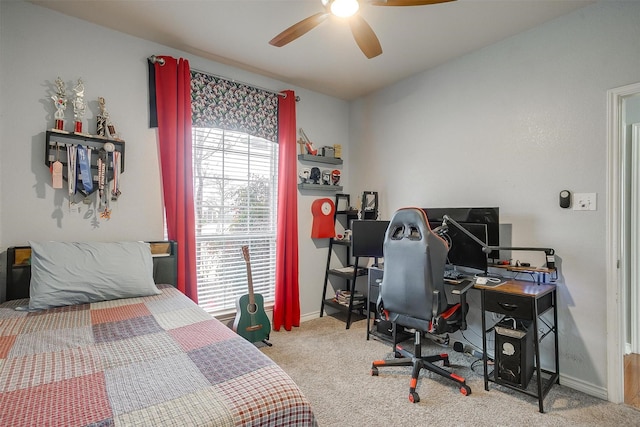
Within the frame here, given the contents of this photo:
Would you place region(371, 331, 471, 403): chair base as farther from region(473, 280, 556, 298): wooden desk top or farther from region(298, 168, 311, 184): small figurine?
region(298, 168, 311, 184): small figurine

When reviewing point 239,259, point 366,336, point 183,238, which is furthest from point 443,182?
point 183,238

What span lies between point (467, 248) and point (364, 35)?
5.99 ft

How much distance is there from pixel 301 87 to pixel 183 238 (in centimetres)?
219

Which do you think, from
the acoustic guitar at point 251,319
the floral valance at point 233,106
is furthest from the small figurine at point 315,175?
the acoustic guitar at point 251,319

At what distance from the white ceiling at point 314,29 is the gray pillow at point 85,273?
1.72 meters

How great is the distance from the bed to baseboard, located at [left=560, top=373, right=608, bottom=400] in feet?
7.44

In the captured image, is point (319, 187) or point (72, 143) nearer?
point (72, 143)

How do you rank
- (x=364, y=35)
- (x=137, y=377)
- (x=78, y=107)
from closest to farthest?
(x=137, y=377), (x=364, y=35), (x=78, y=107)

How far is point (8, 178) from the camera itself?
213cm

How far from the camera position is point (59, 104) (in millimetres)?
2219

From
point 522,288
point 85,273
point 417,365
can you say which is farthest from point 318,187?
point 85,273

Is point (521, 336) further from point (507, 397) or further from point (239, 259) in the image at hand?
point (239, 259)

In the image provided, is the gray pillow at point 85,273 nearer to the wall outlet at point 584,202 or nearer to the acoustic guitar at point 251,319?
the acoustic guitar at point 251,319

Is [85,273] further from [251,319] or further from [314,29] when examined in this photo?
[314,29]
